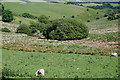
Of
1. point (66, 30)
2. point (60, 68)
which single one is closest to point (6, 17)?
point (66, 30)

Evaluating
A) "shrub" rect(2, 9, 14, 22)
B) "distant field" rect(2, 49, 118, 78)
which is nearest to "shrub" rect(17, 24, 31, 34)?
"shrub" rect(2, 9, 14, 22)

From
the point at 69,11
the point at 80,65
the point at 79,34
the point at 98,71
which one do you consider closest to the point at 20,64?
the point at 80,65

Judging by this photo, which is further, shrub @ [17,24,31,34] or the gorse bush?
shrub @ [17,24,31,34]

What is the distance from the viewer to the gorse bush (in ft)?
117

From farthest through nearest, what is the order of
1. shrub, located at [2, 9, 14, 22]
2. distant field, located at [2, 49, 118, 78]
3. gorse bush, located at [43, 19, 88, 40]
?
shrub, located at [2, 9, 14, 22]
gorse bush, located at [43, 19, 88, 40]
distant field, located at [2, 49, 118, 78]

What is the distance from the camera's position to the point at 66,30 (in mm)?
35969

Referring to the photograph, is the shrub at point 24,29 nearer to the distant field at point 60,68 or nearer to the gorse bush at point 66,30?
the gorse bush at point 66,30

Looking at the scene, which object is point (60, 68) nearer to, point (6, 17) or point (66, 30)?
point (66, 30)

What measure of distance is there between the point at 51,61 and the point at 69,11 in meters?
142

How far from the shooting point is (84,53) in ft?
78.2

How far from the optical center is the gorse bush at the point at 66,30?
35.7m

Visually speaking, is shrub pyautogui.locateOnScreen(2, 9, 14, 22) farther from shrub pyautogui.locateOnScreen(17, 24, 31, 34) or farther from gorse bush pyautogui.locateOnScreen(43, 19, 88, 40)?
gorse bush pyautogui.locateOnScreen(43, 19, 88, 40)

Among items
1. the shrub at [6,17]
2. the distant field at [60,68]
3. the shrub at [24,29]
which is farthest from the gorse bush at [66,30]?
the shrub at [6,17]

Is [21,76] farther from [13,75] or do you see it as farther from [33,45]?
[33,45]
